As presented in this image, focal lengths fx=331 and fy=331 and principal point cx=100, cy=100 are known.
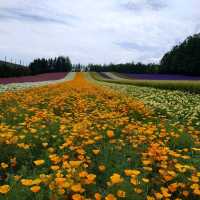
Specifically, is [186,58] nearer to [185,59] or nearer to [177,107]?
[185,59]

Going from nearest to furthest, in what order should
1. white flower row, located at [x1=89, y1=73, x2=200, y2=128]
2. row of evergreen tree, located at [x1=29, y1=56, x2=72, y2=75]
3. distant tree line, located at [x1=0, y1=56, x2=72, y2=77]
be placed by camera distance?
1. white flower row, located at [x1=89, y1=73, x2=200, y2=128]
2. distant tree line, located at [x1=0, y1=56, x2=72, y2=77]
3. row of evergreen tree, located at [x1=29, y1=56, x2=72, y2=75]

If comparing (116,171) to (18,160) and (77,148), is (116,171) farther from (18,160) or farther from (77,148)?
(18,160)

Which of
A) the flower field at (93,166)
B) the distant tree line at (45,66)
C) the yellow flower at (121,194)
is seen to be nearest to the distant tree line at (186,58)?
the distant tree line at (45,66)

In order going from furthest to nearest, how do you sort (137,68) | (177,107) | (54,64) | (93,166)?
(54,64) < (137,68) < (177,107) < (93,166)

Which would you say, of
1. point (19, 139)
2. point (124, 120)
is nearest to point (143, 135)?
point (124, 120)

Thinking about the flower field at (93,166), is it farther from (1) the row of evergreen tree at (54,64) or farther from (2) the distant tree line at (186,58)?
(1) the row of evergreen tree at (54,64)

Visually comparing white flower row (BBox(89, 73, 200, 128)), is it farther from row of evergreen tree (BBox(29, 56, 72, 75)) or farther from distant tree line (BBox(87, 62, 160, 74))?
row of evergreen tree (BBox(29, 56, 72, 75))

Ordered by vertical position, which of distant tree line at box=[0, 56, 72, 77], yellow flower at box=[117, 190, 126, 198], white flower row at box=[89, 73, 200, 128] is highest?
yellow flower at box=[117, 190, 126, 198]

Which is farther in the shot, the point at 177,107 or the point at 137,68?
the point at 137,68

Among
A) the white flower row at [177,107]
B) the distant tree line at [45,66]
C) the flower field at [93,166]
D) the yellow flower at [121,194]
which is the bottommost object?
the distant tree line at [45,66]

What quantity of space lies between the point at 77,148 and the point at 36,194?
1.40 m

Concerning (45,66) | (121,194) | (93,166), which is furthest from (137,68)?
(121,194)

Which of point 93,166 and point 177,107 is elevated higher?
point 93,166

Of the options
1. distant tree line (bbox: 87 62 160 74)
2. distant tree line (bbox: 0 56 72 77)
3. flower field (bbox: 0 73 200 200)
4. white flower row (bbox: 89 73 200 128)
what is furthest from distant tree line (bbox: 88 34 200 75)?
flower field (bbox: 0 73 200 200)
